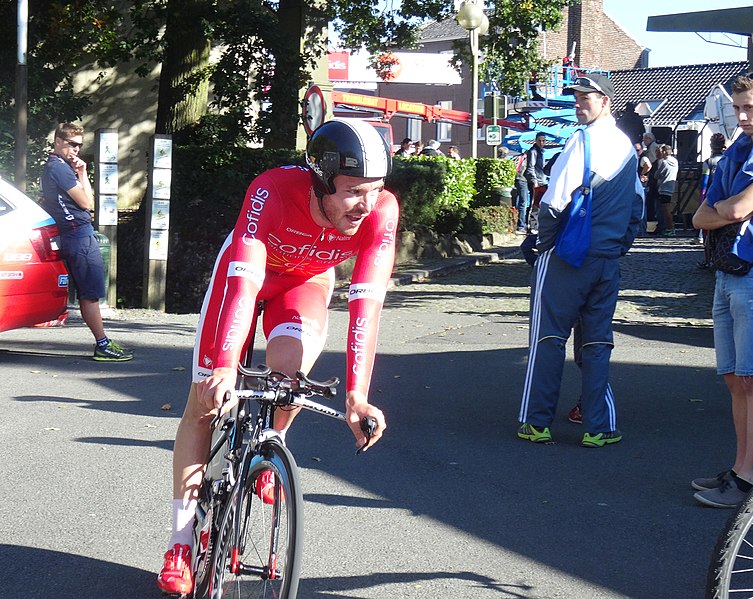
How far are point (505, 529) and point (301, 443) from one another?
1910 millimetres

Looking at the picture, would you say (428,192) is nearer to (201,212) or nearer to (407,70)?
(201,212)

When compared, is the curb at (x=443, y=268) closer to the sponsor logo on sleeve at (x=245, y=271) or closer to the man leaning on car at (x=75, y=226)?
the man leaning on car at (x=75, y=226)

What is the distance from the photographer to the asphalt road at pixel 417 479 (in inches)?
178

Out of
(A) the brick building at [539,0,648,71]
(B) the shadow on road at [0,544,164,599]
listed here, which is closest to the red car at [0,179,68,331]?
(B) the shadow on road at [0,544,164,599]

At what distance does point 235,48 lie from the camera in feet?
56.4

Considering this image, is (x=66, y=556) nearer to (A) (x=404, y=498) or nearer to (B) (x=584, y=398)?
(A) (x=404, y=498)

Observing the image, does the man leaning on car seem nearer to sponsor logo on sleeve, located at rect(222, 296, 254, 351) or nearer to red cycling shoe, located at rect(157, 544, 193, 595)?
red cycling shoe, located at rect(157, 544, 193, 595)

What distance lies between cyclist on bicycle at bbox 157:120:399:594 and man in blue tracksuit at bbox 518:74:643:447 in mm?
2753

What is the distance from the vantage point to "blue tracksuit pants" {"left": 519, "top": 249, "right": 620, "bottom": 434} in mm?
6719

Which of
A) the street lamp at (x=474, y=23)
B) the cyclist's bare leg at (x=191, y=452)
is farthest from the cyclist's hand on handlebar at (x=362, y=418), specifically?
the street lamp at (x=474, y=23)

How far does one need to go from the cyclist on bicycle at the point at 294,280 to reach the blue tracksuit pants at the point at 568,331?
9.09ft

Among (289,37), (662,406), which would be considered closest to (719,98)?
(289,37)

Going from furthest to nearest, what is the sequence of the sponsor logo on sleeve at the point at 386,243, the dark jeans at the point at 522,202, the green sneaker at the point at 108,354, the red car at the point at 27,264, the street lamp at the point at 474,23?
1. the dark jeans at the point at 522,202
2. the street lamp at the point at 474,23
3. the green sneaker at the point at 108,354
4. the red car at the point at 27,264
5. the sponsor logo on sleeve at the point at 386,243

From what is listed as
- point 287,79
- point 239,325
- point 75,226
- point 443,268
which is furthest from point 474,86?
point 239,325
